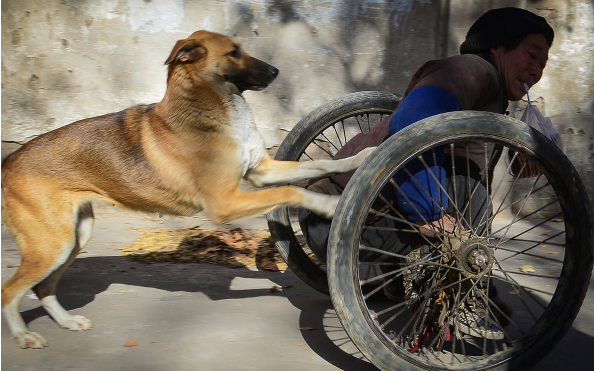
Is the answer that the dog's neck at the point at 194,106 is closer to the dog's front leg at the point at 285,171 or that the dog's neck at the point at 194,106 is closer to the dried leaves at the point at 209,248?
the dog's front leg at the point at 285,171

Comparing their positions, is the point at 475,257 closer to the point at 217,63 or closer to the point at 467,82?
the point at 467,82

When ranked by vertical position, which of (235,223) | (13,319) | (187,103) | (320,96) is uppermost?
(187,103)

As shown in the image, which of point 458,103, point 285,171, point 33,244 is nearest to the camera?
point 458,103

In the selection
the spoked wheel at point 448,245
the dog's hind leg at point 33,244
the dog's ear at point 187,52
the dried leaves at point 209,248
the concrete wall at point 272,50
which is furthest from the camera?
the concrete wall at point 272,50

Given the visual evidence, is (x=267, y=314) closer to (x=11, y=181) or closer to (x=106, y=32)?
(x=11, y=181)

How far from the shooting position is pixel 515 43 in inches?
132

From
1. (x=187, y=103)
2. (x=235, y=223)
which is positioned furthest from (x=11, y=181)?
(x=235, y=223)

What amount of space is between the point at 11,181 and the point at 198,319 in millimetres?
1253

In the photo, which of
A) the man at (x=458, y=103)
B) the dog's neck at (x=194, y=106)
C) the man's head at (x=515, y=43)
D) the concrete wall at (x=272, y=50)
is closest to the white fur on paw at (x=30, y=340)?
the dog's neck at (x=194, y=106)

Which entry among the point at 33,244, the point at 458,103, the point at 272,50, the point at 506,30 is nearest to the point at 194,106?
the point at 33,244

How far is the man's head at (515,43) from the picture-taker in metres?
3.34

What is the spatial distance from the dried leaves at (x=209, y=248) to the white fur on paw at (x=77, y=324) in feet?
4.18

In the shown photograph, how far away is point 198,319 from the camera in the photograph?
365 cm

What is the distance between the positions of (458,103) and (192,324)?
1848 mm
